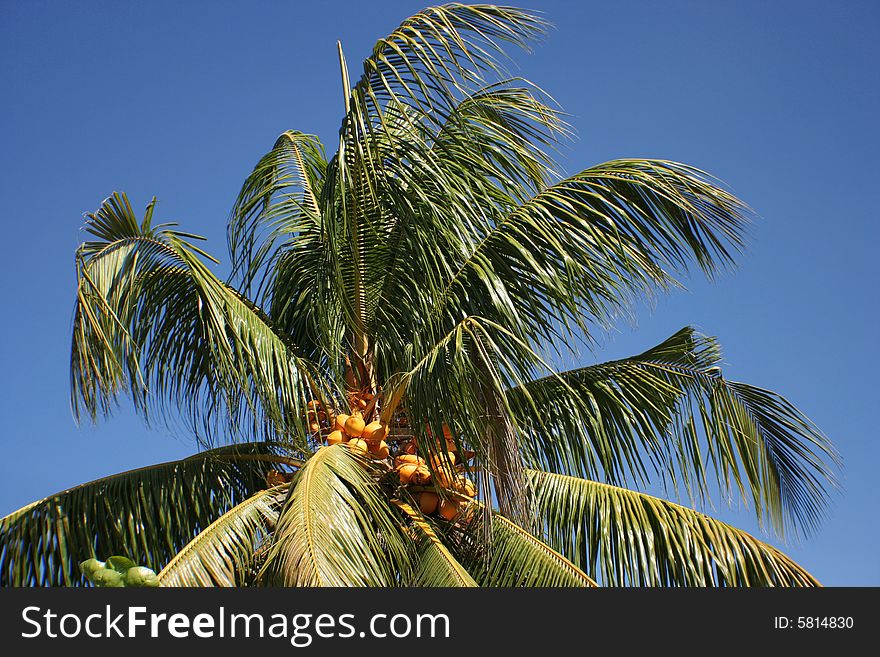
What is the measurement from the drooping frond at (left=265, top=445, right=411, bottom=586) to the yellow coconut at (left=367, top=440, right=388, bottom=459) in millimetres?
86

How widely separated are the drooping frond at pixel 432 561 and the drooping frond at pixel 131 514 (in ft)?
3.17

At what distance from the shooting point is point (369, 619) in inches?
148

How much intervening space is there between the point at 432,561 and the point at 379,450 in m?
0.83

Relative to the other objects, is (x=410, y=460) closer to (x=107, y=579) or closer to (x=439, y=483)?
(x=439, y=483)

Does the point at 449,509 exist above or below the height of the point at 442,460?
below

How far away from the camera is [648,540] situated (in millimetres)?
5461

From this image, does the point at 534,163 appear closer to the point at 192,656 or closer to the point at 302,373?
the point at 302,373

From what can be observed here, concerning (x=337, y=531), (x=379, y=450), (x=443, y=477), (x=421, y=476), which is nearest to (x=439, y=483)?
(x=443, y=477)

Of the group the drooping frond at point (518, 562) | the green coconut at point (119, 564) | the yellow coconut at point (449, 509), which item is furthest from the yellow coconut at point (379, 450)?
the green coconut at point (119, 564)

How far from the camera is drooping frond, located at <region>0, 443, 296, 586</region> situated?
5.89 metres

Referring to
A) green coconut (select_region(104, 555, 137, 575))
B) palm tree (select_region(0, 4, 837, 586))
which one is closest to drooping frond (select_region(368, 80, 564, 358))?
palm tree (select_region(0, 4, 837, 586))

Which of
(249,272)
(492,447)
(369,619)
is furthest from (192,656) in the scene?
(249,272)

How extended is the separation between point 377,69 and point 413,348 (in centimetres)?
170

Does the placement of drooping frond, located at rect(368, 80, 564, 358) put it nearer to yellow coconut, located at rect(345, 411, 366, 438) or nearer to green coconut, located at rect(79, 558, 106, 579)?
yellow coconut, located at rect(345, 411, 366, 438)
